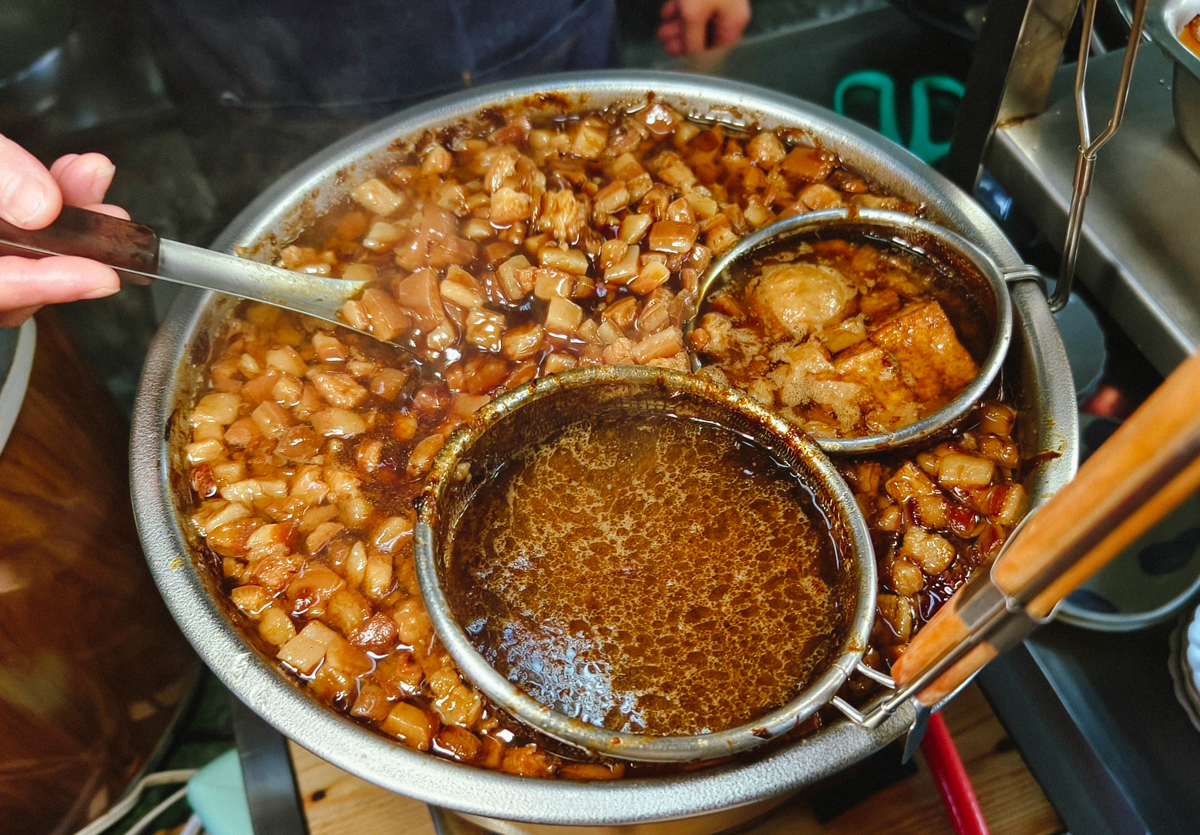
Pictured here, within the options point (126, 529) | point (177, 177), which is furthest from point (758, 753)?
point (177, 177)

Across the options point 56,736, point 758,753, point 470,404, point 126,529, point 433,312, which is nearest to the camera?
point 758,753

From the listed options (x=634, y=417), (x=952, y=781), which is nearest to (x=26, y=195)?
(x=634, y=417)

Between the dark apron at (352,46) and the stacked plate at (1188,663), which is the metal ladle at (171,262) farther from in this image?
the stacked plate at (1188,663)

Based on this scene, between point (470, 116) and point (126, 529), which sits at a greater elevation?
point (470, 116)

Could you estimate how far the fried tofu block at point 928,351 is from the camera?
1448 millimetres

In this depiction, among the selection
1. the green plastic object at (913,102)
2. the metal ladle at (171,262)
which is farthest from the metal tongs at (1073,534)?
the green plastic object at (913,102)

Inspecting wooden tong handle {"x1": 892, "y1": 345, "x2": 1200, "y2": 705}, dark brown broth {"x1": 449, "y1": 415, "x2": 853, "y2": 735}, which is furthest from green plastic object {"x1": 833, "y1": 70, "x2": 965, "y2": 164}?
wooden tong handle {"x1": 892, "y1": 345, "x2": 1200, "y2": 705}

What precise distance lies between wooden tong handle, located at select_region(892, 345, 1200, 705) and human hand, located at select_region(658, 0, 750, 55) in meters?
2.33

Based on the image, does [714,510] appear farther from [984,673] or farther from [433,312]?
[433,312]

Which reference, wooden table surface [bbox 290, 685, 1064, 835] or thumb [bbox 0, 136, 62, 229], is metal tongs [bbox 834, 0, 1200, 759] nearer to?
wooden table surface [bbox 290, 685, 1064, 835]

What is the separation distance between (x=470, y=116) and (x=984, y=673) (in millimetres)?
1579

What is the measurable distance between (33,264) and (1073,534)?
4.63 ft

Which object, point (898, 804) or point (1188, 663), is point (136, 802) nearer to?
point (898, 804)

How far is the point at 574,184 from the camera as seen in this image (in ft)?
6.02
